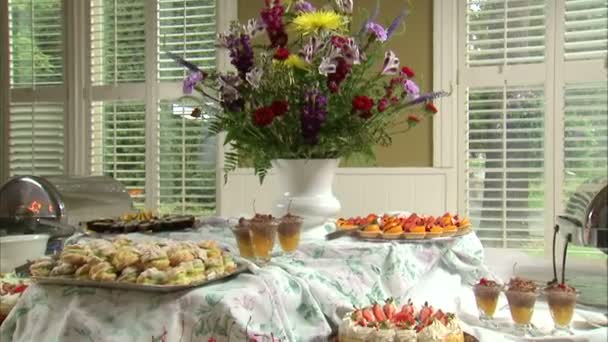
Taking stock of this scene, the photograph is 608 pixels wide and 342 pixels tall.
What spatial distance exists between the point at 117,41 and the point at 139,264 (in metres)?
3.11

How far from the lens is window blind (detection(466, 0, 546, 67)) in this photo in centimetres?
306

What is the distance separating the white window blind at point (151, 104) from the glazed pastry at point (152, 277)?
103 inches

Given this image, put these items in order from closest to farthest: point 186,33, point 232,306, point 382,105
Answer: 1. point 232,306
2. point 382,105
3. point 186,33

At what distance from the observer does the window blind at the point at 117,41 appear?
12.7 feet

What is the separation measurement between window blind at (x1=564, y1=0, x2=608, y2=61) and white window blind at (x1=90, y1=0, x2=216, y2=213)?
1.83 m

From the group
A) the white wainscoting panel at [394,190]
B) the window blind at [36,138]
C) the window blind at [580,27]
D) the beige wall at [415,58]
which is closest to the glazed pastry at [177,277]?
the white wainscoting panel at [394,190]

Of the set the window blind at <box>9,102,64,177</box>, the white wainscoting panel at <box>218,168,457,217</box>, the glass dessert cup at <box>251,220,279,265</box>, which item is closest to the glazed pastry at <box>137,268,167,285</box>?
the glass dessert cup at <box>251,220,279,265</box>

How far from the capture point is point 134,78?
3881 mm

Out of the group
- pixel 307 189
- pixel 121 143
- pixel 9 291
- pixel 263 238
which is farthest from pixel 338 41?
pixel 121 143

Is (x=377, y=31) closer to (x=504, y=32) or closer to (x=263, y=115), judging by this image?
(x=263, y=115)

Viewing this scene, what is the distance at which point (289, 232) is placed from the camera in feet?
4.56

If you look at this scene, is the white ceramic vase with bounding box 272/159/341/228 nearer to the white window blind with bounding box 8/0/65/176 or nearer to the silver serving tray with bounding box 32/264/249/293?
the silver serving tray with bounding box 32/264/249/293

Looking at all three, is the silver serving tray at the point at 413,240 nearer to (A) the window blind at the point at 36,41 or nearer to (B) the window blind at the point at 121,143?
(B) the window blind at the point at 121,143

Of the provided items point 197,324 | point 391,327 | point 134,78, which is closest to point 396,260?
point 391,327
